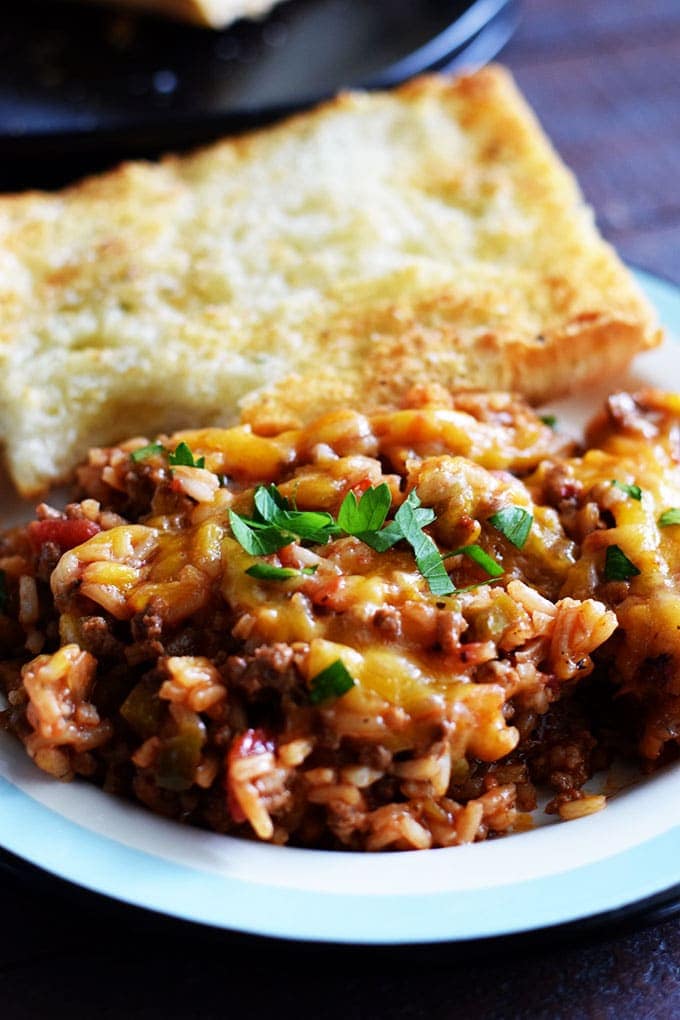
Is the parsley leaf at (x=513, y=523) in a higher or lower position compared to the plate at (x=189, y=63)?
lower

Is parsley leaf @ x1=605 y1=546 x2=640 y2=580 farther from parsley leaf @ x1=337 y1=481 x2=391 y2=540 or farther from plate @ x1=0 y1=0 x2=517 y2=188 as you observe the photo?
plate @ x1=0 y1=0 x2=517 y2=188

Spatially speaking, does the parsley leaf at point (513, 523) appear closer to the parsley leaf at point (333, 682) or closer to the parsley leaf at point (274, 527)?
the parsley leaf at point (274, 527)

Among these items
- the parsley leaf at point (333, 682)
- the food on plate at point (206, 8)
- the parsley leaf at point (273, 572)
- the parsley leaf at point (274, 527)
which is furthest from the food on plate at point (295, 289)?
the food on plate at point (206, 8)

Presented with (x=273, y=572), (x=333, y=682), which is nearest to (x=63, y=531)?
(x=273, y=572)

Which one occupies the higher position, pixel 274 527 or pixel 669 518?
pixel 274 527

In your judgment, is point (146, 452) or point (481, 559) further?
point (146, 452)

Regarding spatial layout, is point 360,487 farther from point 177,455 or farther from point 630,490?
point 630,490
